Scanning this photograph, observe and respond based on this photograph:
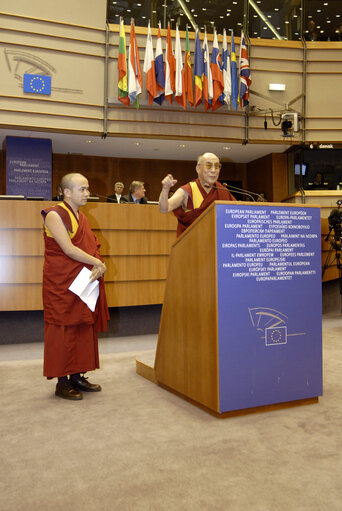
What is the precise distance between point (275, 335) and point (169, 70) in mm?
6557

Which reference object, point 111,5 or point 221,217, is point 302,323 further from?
point 111,5

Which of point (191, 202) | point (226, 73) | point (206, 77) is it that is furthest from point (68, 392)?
point (226, 73)

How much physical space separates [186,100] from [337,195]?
3.51 metres

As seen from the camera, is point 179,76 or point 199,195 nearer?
point 199,195

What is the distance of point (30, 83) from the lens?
7613 mm

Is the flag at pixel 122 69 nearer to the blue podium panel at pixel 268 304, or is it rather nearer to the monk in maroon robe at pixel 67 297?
the monk in maroon robe at pixel 67 297

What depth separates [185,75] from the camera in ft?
27.0

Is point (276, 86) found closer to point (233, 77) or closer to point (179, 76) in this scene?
point (233, 77)

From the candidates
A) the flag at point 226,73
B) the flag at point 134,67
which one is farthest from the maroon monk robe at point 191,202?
the flag at point 226,73

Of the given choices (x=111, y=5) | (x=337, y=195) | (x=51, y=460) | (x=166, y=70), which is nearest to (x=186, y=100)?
(x=166, y=70)

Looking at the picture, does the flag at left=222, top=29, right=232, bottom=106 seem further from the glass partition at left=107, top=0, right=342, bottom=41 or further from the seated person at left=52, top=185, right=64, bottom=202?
the seated person at left=52, top=185, right=64, bottom=202

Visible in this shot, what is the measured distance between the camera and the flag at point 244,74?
334 inches

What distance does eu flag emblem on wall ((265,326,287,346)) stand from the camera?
264cm

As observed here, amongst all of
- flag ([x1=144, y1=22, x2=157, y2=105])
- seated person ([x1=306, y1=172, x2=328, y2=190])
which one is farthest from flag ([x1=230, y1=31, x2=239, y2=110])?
seated person ([x1=306, y1=172, x2=328, y2=190])
